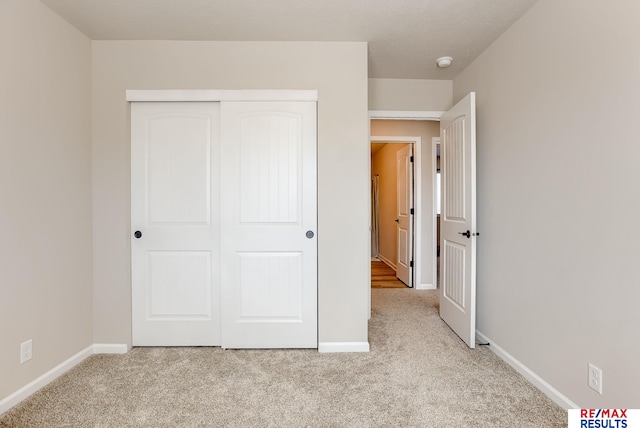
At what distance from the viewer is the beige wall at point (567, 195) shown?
1.46 metres

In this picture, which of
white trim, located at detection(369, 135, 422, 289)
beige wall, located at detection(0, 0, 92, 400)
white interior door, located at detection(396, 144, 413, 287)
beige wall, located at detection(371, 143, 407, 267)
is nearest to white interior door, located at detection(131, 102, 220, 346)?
beige wall, located at detection(0, 0, 92, 400)

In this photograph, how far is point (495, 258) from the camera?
251 centimetres

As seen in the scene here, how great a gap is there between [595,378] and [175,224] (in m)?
2.84

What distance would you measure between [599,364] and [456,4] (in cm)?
221

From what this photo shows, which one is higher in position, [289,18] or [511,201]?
[289,18]

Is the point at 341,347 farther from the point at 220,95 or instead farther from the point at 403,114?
the point at 403,114

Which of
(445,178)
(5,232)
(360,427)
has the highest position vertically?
(445,178)

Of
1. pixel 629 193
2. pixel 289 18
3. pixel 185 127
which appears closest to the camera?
pixel 629 193

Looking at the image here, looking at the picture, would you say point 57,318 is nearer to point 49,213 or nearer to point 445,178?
point 49,213

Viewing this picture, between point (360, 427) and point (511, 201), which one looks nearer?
point (360, 427)

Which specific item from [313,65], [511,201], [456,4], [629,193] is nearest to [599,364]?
[629,193]

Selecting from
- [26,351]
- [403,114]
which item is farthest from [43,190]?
[403,114]

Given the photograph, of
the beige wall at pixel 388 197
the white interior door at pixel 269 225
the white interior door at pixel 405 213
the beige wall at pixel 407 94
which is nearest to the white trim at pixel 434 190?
the white interior door at pixel 405 213

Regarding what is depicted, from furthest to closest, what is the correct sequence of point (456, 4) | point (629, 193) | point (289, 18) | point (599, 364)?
point (289, 18) < point (456, 4) < point (599, 364) < point (629, 193)
